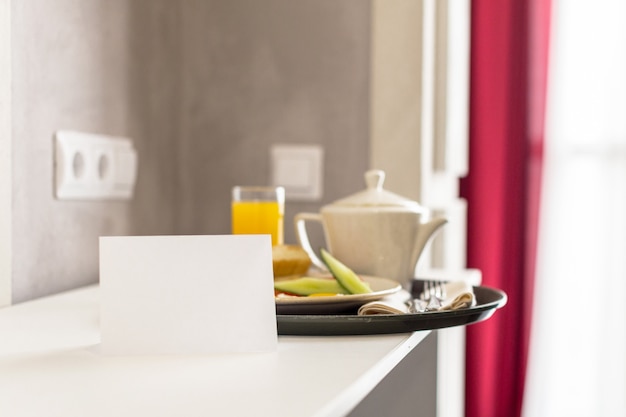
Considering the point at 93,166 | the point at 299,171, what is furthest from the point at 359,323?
the point at 299,171

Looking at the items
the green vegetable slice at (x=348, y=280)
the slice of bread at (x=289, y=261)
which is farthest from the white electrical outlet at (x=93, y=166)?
the green vegetable slice at (x=348, y=280)

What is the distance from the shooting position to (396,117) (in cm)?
150

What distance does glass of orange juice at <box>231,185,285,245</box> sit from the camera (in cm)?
124

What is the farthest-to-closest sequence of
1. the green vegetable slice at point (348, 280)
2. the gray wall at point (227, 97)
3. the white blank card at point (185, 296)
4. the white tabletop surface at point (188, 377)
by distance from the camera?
1. the gray wall at point (227, 97)
2. the green vegetable slice at point (348, 280)
3. the white blank card at point (185, 296)
4. the white tabletop surface at point (188, 377)

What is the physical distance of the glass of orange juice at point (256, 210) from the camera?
1235mm

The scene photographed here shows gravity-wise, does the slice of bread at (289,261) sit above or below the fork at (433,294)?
above

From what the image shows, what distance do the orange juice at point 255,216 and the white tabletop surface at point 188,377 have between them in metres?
0.47

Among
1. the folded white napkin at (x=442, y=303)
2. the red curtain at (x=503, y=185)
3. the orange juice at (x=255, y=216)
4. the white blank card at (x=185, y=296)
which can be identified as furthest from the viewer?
the red curtain at (x=503, y=185)

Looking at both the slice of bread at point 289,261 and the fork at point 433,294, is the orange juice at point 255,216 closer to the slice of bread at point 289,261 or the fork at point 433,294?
the slice of bread at point 289,261

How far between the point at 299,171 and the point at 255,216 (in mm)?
310

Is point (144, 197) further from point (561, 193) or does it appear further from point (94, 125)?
point (561, 193)

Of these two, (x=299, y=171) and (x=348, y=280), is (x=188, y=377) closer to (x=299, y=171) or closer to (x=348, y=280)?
(x=348, y=280)

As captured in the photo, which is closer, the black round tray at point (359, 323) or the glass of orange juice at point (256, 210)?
the black round tray at point (359, 323)

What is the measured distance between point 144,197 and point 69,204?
270 millimetres
